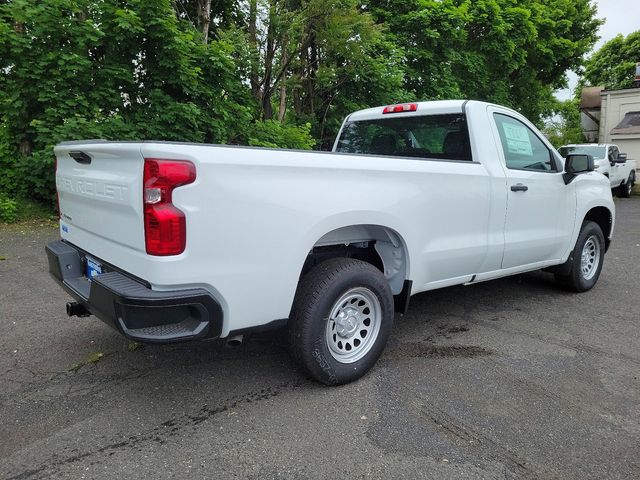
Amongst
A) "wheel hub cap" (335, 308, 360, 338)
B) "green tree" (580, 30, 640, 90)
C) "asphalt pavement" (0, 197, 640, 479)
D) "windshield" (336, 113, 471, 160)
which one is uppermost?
"green tree" (580, 30, 640, 90)

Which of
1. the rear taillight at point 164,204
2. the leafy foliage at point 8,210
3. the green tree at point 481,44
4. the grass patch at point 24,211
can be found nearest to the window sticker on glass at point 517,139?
the rear taillight at point 164,204

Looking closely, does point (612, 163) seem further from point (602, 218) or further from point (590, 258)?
point (590, 258)

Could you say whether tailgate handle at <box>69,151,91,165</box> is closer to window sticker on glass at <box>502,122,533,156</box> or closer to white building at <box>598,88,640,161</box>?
window sticker on glass at <box>502,122,533,156</box>

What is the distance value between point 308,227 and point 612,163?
17011 millimetres

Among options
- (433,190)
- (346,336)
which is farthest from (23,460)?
(433,190)

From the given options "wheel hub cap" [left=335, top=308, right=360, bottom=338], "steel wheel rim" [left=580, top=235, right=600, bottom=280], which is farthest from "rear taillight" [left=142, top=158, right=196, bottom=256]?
"steel wheel rim" [left=580, top=235, right=600, bottom=280]

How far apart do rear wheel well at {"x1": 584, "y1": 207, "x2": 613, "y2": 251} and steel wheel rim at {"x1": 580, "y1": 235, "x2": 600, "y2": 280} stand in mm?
205

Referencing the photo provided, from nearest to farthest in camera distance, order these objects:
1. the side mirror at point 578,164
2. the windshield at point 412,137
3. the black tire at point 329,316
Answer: the black tire at point 329,316, the windshield at point 412,137, the side mirror at point 578,164

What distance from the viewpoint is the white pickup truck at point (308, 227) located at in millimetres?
2453

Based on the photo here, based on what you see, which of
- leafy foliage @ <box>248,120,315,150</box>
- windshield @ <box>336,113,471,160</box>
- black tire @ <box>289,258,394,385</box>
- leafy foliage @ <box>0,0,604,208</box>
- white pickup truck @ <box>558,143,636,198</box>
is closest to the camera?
black tire @ <box>289,258,394,385</box>

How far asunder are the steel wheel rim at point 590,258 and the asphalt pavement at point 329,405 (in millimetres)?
995

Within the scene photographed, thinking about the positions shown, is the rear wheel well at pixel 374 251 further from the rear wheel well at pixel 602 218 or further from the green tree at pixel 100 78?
the green tree at pixel 100 78

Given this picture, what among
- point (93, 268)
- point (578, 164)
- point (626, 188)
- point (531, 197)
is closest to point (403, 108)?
point (531, 197)

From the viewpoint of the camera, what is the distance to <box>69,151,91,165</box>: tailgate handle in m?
3.01
